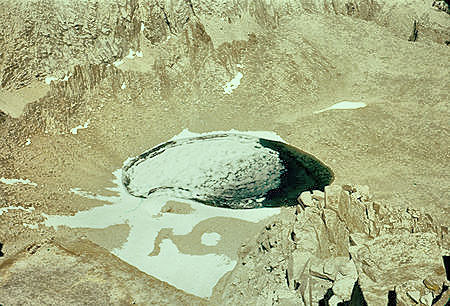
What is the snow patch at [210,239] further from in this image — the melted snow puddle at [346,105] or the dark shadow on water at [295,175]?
the melted snow puddle at [346,105]

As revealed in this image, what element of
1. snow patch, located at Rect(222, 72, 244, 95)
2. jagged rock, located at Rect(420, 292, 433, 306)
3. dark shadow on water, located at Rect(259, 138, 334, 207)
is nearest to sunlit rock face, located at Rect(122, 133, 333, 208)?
dark shadow on water, located at Rect(259, 138, 334, 207)

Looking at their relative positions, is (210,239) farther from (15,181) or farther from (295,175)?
(15,181)

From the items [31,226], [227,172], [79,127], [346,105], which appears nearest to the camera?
[31,226]

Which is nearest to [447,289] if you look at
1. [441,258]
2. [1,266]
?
[441,258]

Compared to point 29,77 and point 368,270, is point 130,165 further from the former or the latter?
point 368,270

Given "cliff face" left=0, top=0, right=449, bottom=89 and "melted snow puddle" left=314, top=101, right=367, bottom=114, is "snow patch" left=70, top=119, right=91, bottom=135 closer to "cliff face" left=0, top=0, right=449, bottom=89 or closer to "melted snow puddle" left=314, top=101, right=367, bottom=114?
"cliff face" left=0, top=0, right=449, bottom=89

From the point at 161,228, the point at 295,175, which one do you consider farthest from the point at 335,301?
the point at 295,175
